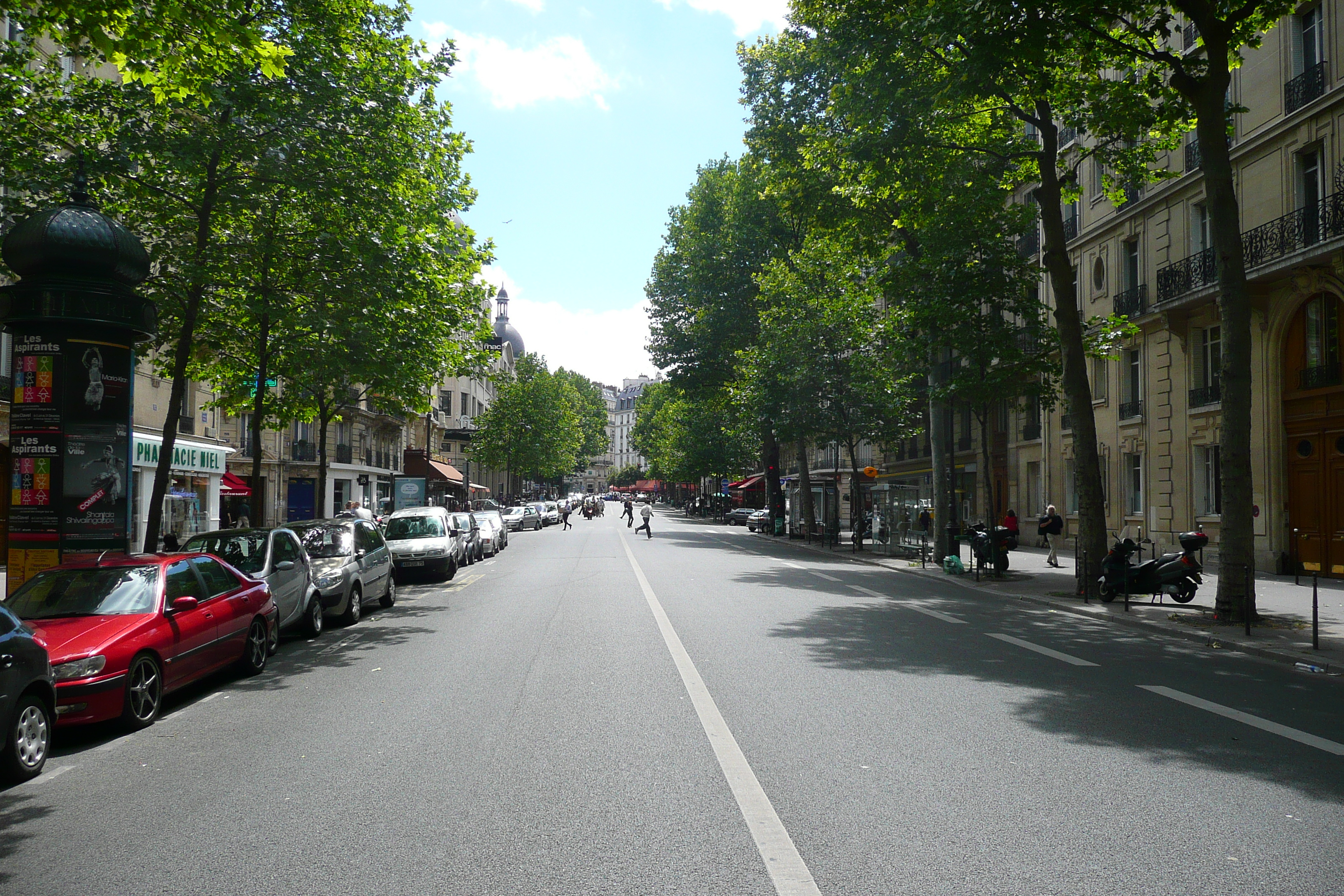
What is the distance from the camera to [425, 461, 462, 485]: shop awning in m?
53.0

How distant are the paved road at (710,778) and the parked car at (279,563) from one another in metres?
1.13

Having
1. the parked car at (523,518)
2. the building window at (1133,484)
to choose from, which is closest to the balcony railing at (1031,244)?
the building window at (1133,484)

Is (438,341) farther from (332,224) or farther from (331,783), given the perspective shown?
(331,783)

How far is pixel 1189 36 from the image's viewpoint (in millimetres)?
25484

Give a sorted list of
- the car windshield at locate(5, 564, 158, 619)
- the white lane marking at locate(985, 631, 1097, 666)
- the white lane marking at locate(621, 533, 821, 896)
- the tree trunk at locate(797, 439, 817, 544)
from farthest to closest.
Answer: the tree trunk at locate(797, 439, 817, 544)
the white lane marking at locate(985, 631, 1097, 666)
the car windshield at locate(5, 564, 158, 619)
the white lane marking at locate(621, 533, 821, 896)

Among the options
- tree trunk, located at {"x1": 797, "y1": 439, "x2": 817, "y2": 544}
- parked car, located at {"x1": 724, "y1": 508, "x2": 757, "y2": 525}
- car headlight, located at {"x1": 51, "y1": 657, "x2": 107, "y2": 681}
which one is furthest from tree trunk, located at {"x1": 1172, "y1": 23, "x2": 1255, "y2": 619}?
parked car, located at {"x1": 724, "y1": 508, "x2": 757, "y2": 525}

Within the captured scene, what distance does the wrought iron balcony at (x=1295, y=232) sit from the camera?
19578 millimetres

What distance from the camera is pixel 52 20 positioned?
7652mm

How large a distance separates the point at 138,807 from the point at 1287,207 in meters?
24.1

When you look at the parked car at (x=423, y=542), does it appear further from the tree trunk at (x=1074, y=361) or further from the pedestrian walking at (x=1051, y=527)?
the pedestrian walking at (x=1051, y=527)

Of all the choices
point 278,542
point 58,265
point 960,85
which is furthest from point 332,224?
point 960,85

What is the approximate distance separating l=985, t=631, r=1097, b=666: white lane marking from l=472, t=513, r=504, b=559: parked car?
2056cm

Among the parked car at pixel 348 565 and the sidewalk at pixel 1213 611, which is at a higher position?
the parked car at pixel 348 565

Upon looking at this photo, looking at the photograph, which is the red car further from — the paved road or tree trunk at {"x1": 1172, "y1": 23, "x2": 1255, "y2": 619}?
tree trunk at {"x1": 1172, "y1": 23, "x2": 1255, "y2": 619}
